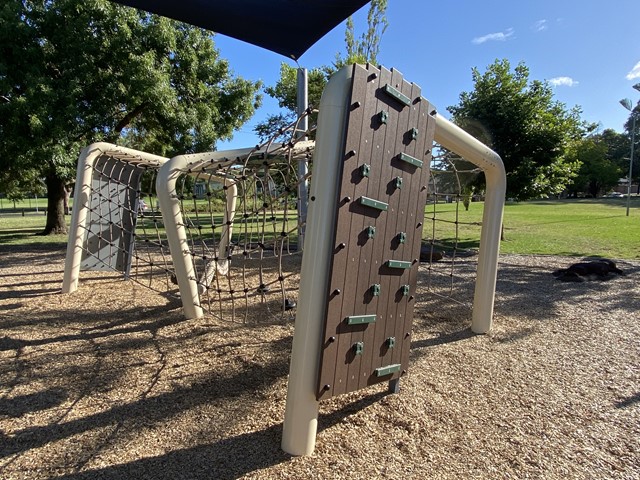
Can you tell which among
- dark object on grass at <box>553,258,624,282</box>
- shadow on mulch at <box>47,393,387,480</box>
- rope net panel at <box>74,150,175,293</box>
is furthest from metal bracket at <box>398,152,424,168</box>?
dark object on grass at <box>553,258,624,282</box>

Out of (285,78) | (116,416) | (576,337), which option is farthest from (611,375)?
(285,78)

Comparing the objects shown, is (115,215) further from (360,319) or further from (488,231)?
(488,231)

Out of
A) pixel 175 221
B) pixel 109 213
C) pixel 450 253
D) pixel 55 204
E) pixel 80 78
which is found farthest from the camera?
pixel 55 204

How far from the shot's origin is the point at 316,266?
1976 mm

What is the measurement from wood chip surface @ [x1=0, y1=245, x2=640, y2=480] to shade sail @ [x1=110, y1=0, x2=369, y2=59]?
3.03 meters

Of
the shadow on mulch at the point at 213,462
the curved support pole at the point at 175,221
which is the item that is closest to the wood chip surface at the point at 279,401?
the shadow on mulch at the point at 213,462

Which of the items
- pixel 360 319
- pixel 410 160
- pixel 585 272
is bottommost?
pixel 360 319

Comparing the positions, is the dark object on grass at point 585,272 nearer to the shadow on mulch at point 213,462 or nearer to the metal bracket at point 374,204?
the metal bracket at point 374,204

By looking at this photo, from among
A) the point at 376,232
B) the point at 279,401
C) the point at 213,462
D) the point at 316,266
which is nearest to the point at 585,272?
the point at 376,232

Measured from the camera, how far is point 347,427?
2.29 meters

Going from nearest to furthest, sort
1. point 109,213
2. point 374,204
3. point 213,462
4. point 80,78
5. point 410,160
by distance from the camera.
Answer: point 213,462, point 374,204, point 410,160, point 109,213, point 80,78

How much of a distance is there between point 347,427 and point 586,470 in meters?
1.21

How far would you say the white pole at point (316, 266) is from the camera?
197 centimetres

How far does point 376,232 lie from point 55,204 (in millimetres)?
13420
